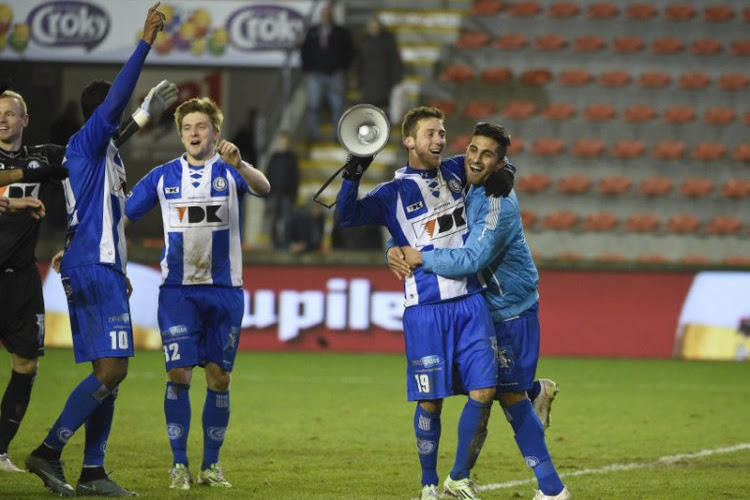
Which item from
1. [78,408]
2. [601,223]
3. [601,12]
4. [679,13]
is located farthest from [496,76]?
[78,408]

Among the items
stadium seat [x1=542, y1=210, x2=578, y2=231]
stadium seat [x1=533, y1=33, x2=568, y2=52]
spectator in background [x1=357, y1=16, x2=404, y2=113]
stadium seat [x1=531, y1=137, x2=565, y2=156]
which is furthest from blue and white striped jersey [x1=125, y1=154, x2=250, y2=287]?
stadium seat [x1=533, y1=33, x2=568, y2=52]

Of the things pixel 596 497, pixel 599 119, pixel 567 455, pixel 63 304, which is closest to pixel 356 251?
pixel 63 304

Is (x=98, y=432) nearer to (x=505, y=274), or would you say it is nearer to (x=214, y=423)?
(x=214, y=423)

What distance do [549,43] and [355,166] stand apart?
16144 millimetres

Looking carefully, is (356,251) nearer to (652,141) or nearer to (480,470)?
(652,141)

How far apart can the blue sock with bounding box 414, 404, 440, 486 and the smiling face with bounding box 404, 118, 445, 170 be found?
136cm

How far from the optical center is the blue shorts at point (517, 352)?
6828 millimetres

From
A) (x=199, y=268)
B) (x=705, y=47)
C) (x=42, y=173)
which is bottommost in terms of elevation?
(x=199, y=268)

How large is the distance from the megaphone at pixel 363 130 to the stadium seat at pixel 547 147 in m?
14.8

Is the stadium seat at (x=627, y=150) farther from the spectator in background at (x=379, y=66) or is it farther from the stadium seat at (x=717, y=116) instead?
the spectator in background at (x=379, y=66)

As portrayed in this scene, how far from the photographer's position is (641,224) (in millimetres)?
20422

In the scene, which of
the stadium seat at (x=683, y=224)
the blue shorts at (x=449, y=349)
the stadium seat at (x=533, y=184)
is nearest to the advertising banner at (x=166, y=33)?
the stadium seat at (x=533, y=184)

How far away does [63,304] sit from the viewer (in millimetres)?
15945

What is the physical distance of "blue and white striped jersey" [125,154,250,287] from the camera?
748cm
